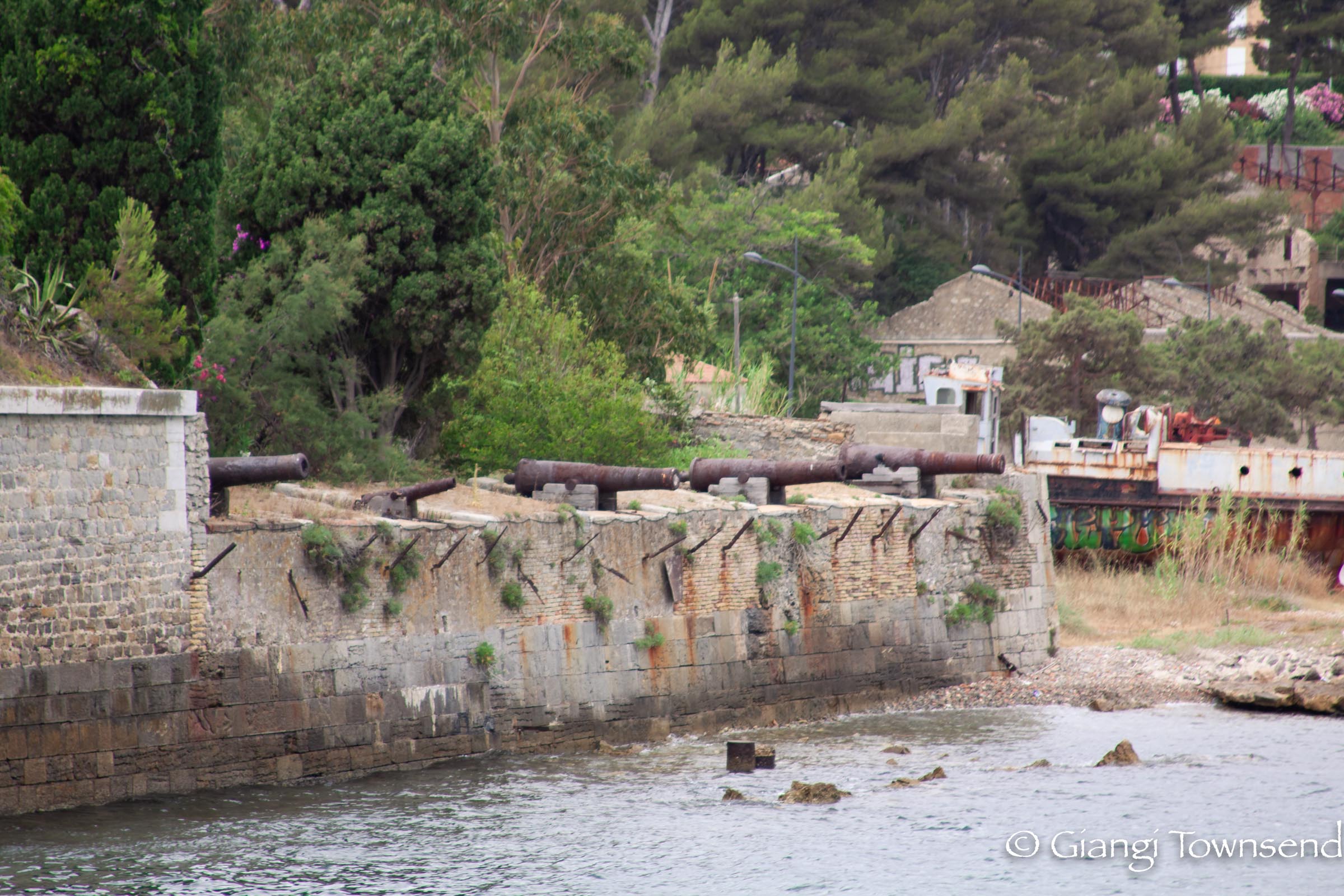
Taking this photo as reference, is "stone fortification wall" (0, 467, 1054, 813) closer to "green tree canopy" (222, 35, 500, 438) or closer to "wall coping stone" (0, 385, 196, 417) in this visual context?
"wall coping stone" (0, 385, 196, 417)

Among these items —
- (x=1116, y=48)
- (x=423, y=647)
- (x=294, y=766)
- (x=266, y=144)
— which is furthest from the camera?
(x=1116, y=48)

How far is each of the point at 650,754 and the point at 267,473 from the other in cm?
560

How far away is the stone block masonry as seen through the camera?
1565cm

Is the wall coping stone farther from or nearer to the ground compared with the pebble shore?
farther from the ground

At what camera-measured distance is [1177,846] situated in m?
16.5

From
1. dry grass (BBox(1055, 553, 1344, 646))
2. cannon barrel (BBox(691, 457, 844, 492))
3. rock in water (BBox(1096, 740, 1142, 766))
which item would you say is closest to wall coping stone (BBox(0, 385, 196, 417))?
cannon barrel (BBox(691, 457, 844, 492))

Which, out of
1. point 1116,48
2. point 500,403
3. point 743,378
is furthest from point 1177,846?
point 1116,48

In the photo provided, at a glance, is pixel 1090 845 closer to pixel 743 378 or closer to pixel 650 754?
pixel 650 754

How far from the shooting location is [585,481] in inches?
872

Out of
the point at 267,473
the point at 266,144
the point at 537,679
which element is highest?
the point at 266,144

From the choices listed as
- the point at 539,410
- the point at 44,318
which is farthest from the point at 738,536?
the point at 44,318

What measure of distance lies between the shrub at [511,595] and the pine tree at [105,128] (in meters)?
5.40

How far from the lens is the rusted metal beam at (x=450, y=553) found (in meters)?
19.1

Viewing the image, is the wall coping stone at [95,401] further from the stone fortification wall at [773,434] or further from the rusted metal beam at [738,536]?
the stone fortification wall at [773,434]
